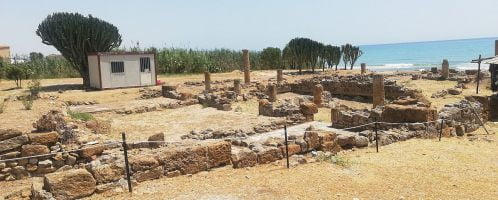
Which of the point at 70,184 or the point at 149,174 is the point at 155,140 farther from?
the point at 70,184

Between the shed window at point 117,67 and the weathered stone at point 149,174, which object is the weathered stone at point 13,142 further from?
the shed window at point 117,67

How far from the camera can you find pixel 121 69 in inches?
1142

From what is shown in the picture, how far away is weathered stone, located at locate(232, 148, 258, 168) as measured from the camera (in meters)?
8.49

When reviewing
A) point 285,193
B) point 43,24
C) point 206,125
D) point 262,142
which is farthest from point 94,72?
point 285,193

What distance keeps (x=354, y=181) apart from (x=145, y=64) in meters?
24.7

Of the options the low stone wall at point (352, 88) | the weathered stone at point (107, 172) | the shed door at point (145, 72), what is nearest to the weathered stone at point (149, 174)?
the weathered stone at point (107, 172)

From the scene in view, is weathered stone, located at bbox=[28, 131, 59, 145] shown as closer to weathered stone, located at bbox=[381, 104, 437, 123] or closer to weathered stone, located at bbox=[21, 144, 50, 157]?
weathered stone, located at bbox=[21, 144, 50, 157]

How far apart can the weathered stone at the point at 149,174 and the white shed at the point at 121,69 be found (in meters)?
22.1

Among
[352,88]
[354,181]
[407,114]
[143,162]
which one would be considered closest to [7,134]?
[143,162]

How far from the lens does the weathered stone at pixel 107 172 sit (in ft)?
23.3

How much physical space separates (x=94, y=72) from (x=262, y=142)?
2269 cm

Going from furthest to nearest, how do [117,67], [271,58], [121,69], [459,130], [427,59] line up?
[427,59], [271,58], [121,69], [117,67], [459,130]

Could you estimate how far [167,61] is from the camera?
44.7 m

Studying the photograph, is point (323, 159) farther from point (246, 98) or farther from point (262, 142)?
point (246, 98)
